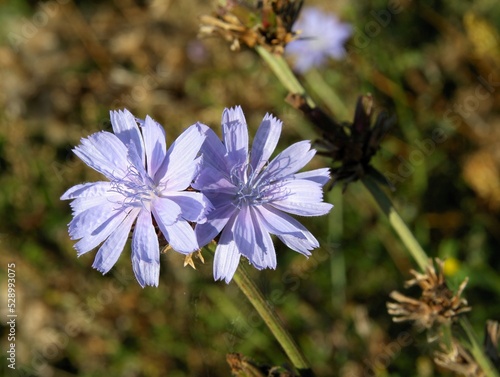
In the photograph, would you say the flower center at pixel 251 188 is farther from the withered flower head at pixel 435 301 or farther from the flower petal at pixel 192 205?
the withered flower head at pixel 435 301

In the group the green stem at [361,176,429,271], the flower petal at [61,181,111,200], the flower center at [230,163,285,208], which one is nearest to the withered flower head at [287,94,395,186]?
the green stem at [361,176,429,271]

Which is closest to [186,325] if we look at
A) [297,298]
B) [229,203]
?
[297,298]

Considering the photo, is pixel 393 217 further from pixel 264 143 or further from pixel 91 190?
pixel 91 190

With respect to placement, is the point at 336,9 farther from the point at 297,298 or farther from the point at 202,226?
the point at 202,226

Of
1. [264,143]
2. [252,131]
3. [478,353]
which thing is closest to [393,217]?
[478,353]

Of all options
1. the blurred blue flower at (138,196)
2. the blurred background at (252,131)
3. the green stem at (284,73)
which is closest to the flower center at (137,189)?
the blurred blue flower at (138,196)

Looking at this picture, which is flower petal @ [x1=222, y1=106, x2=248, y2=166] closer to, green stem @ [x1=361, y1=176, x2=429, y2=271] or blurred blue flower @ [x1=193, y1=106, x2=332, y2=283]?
blurred blue flower @ [x1=193, y1=106, x2=332, y2=283]
